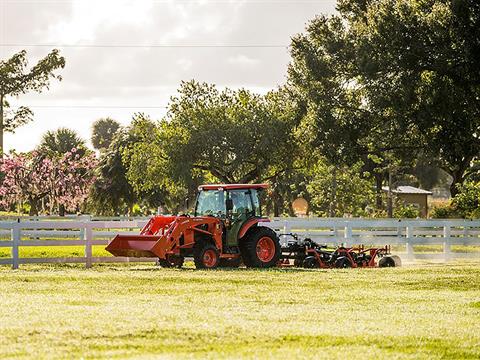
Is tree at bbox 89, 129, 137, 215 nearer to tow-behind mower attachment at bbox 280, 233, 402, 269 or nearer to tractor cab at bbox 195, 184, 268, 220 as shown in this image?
tow-behind mower attachment at bbox 280, 233, 402, 269

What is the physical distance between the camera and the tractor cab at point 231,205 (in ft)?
89.9

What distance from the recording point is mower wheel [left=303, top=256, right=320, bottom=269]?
1115 inches

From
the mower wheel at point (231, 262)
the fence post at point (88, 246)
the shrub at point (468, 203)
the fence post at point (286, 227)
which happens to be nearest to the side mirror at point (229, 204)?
the mower wheel at point (231, 262)

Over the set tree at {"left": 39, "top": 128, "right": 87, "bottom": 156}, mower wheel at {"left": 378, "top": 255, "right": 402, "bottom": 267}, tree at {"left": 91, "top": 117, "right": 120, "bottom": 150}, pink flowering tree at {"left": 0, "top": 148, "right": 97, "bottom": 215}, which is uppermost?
tree at {"left": 91, "top": 117, "right": 120, "bottom": 150}

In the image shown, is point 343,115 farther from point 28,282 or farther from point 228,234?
point 28,282

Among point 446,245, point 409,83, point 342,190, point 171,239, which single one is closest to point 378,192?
point 342,190

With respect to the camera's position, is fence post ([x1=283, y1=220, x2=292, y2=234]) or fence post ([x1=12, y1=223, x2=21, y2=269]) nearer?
fence post ([x1=12, y1=223, x2=21, y2=269])

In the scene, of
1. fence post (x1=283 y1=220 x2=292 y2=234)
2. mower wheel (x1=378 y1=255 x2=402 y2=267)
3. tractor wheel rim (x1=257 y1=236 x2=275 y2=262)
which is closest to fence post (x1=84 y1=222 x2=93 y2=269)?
tractor wheel rim (x1=257 y1=236 x2=275 y2=262)

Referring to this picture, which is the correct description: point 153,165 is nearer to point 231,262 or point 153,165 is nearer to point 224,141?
point 224,141

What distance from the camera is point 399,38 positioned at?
4075 cm

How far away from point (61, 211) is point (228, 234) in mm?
39862

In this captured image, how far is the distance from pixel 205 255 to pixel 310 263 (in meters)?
3.06

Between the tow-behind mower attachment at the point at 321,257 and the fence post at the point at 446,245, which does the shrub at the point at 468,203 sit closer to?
the fence post at the point at 446,245

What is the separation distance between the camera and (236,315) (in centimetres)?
1554
